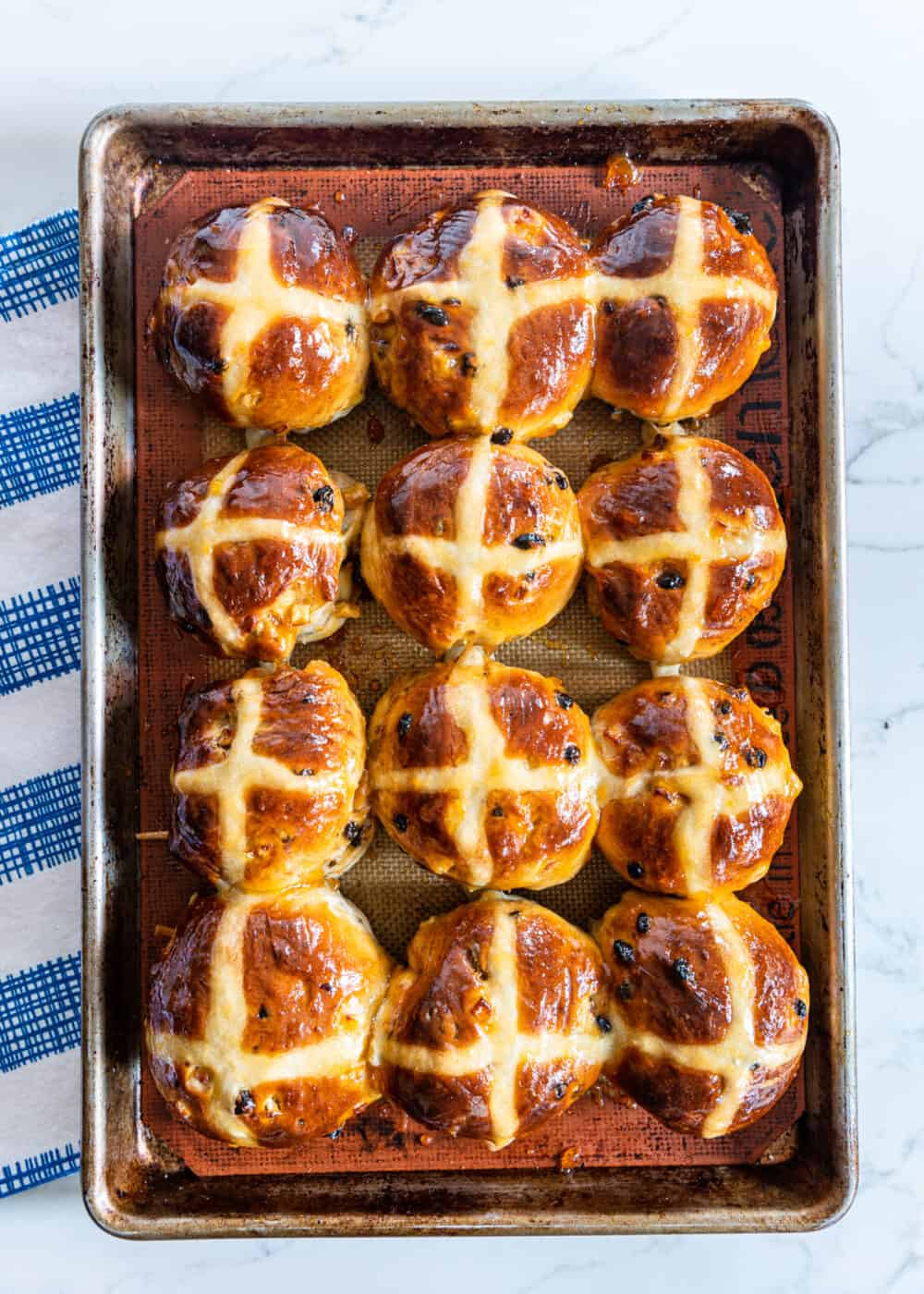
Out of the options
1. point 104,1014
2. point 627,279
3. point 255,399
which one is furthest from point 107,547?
point 627,279

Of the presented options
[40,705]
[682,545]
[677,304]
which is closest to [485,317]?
[677,304]

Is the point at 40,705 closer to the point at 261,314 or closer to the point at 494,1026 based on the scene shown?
the point at 261,314

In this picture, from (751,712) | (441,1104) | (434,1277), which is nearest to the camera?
(441,1104)

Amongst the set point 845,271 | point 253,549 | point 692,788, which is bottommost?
point 692,788

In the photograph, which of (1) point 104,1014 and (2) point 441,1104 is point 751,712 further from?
(1) point 104,1014

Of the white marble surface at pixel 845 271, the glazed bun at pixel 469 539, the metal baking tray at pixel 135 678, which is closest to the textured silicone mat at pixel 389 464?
the metal baking tray at pixel 135 678

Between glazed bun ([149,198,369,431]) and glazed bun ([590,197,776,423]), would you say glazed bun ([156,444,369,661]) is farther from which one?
glazed bun ([590,197,776,423])

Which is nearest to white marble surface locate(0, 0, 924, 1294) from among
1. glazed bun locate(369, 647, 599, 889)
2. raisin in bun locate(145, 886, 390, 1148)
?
raisin in bun locate(145, 886, 390, 1148)
